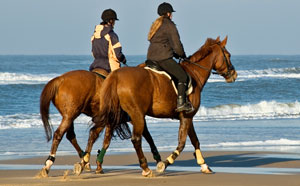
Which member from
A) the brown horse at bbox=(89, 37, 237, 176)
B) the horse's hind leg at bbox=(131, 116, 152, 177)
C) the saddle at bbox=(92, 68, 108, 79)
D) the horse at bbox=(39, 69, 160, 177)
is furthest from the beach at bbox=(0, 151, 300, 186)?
the saddle at bbox=(92, 68, 108, 79)

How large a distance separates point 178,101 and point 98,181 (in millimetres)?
1596

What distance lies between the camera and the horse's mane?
33.2 feet

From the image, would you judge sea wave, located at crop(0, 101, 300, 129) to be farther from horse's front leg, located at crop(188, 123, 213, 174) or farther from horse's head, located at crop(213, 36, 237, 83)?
horse's front leg, located at crop(188, 123, 213, 174)

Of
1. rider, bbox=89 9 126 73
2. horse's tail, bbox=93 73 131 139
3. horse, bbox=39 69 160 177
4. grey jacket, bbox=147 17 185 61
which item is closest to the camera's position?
horse's tail, bbox=93 73 131 139

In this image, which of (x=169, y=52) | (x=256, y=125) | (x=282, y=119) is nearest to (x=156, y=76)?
(x=169, y=52)

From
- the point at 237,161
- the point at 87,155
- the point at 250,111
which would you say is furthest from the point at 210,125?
the point at 87,155

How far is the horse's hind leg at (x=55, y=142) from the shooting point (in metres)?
9.24

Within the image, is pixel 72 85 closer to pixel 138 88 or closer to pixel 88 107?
pixel 88 107

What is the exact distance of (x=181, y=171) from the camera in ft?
32.9

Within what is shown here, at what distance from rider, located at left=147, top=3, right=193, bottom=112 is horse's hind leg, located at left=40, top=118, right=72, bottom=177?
153 cm

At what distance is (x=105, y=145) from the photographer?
10.0 m

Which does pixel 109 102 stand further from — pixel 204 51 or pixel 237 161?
pixel 237 161

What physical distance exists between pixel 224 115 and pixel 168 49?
13486 mm

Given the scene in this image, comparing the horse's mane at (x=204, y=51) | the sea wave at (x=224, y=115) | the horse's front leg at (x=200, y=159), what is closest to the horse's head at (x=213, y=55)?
the horse's mane at (x=204, y=51)
